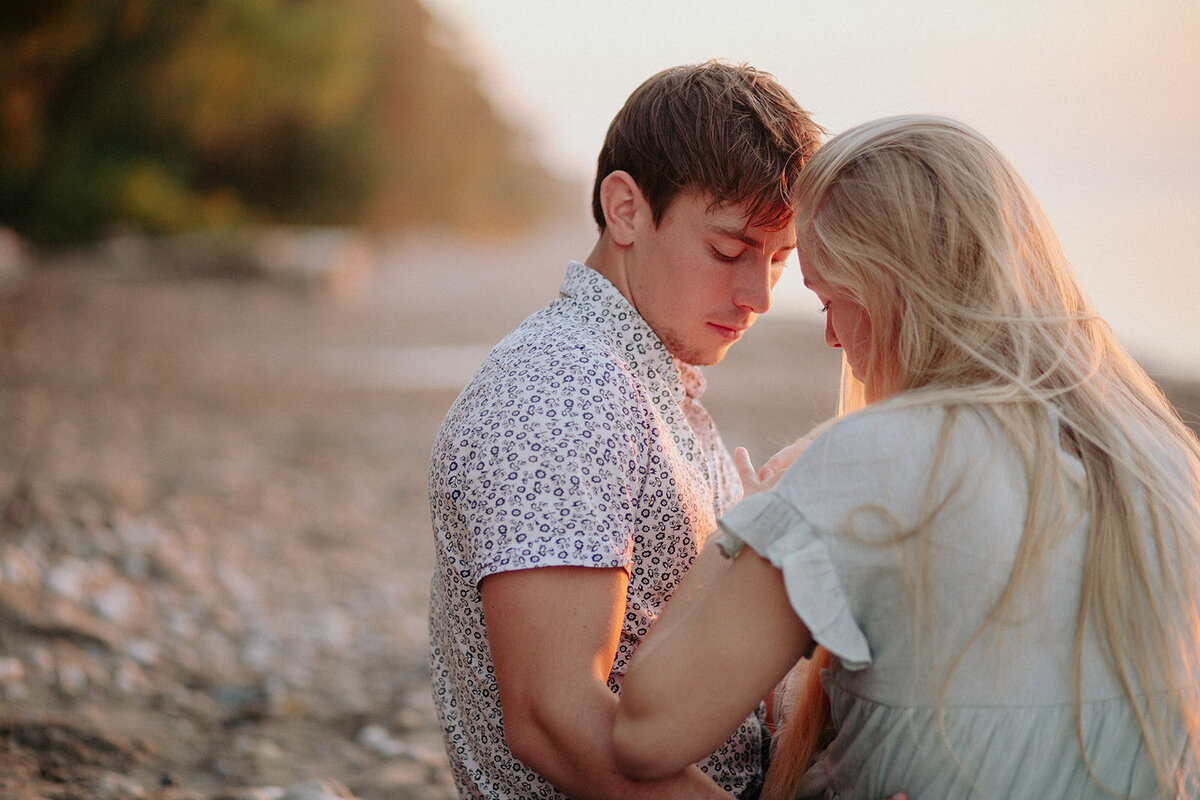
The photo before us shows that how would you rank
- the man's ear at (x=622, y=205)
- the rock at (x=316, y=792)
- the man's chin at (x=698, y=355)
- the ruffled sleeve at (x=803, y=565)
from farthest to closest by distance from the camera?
the rock at (x=316, y=792), the man's chin at (x=698, y=355), the man's ear at (x=622, y=205), the ruffled sleeve at (x=803, y=565)

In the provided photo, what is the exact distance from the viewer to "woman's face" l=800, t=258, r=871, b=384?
2074mm

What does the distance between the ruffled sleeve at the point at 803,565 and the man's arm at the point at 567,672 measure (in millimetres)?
383

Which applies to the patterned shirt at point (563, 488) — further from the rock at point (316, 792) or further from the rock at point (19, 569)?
the rock at point (19, 569)

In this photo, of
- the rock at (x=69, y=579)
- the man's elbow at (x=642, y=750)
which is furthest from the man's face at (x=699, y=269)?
the rock at (x=69, y=579)

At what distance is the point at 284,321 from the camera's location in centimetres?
1784

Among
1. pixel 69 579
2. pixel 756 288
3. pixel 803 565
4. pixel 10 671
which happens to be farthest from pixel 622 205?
pixel 69 579

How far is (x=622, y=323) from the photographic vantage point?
8.13 feet

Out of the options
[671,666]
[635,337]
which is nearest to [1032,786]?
[671,666]

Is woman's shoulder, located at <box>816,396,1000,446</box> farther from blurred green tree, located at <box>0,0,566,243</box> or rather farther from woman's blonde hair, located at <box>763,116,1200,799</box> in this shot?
blurred green tree, located at <box>0,0,566,243</box>

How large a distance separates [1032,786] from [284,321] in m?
17.1

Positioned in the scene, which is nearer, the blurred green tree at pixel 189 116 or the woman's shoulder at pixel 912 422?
the woman's shoulder at pixel 912 422

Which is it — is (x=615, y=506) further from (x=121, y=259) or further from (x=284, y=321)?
(x=121, y=259)

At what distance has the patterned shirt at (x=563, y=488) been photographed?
2.04 m

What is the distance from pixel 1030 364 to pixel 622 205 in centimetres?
104
